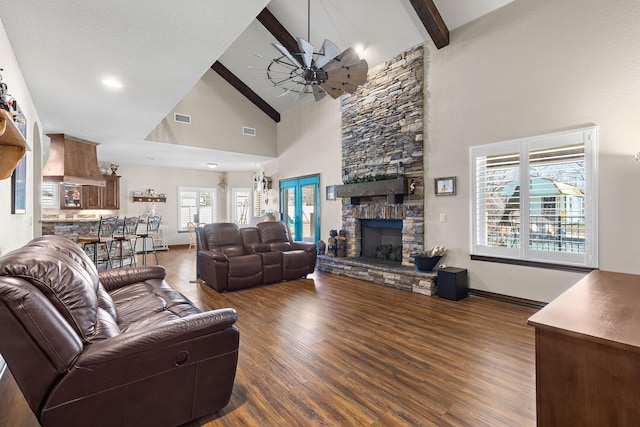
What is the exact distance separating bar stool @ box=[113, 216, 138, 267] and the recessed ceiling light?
294cm

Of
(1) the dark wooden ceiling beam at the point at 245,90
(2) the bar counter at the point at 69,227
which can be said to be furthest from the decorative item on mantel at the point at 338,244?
(2) the bar counter at the point at 69,227

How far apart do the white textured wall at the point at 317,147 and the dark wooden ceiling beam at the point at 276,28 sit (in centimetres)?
140

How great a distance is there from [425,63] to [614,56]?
239 cm

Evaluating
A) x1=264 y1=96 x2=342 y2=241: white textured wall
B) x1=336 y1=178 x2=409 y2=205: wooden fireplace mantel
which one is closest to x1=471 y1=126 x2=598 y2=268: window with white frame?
x1=336 y1=178 x2=409 y2=205: wooden fireplace mantel

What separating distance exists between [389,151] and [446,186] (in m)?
1.27

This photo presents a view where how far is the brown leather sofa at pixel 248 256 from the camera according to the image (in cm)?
474

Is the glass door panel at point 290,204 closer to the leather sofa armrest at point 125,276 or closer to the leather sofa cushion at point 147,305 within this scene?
the leather sofa armrest at point 125,276

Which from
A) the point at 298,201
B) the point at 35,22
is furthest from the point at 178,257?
the point at 35,22

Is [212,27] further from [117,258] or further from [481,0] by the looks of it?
[117,258]

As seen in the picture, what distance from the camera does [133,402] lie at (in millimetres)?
1554

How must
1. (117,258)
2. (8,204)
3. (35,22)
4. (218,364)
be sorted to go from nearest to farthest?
(218,364) < (35,22) < (8,204) < (117,258)

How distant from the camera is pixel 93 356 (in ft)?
4.68

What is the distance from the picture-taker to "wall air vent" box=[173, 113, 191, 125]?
697 centimetres

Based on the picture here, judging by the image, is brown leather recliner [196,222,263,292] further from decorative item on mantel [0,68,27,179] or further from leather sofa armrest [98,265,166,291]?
decorative item on mantel [0,68,27,179]
